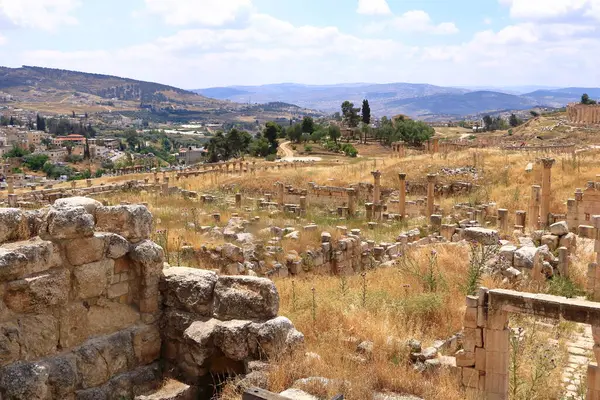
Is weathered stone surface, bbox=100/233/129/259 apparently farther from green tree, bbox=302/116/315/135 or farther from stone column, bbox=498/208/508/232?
green tree, bbox=302/116/315/135

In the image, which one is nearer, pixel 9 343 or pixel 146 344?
pixel 9 343

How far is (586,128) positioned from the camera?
6425 cm

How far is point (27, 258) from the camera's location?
5.62 m

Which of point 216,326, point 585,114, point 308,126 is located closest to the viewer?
point 216,326

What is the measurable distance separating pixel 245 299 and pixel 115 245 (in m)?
1.52

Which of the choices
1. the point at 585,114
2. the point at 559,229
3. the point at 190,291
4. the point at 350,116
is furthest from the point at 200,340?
the point at 585,114

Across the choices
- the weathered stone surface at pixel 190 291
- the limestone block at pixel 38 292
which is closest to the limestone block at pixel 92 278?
the limestone block at pixel 38 292

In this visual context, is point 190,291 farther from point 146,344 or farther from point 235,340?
point 235,340

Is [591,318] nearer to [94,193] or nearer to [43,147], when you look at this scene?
[94,193]

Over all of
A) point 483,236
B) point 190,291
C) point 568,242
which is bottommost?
point 568,242

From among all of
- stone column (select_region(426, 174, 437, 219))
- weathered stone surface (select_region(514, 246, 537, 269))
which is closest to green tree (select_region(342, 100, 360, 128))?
stone column (select_region(426, 174, 437, 219))

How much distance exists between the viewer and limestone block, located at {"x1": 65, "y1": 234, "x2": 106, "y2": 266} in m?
6.04

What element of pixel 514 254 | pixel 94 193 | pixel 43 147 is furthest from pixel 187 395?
pixel 43 147

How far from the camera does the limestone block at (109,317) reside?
6297 mm
